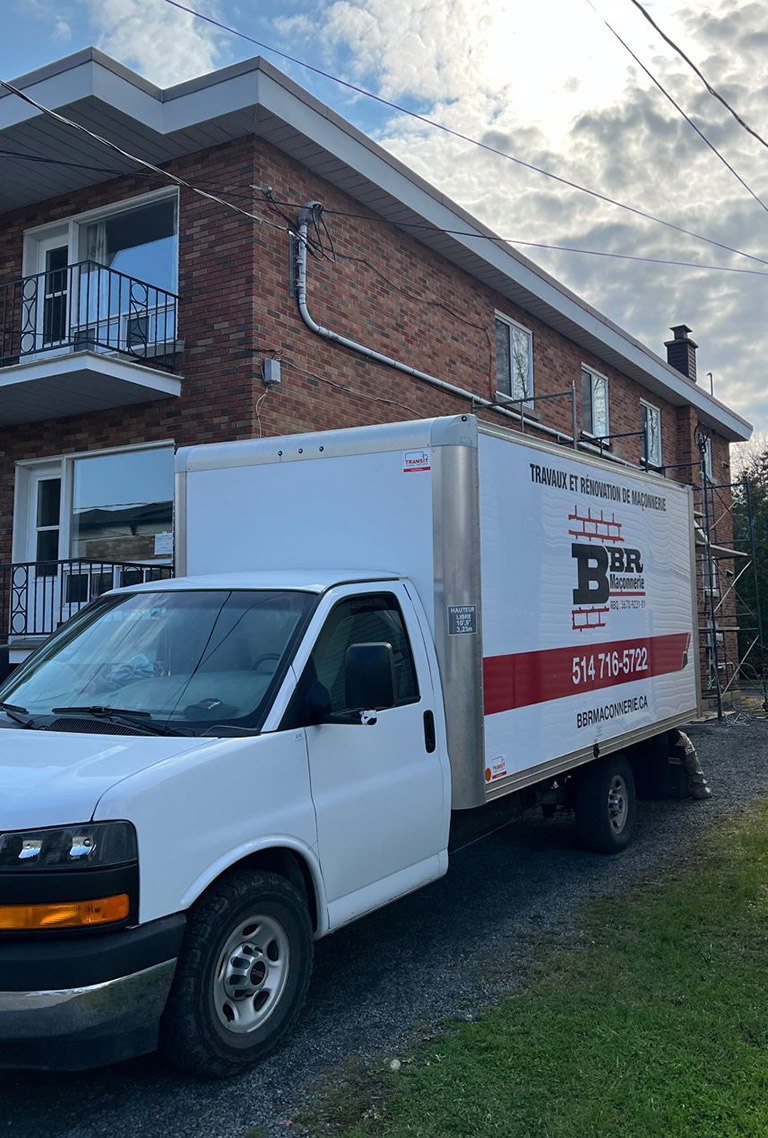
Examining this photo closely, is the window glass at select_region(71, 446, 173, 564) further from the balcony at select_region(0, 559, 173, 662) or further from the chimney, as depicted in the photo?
the chimney

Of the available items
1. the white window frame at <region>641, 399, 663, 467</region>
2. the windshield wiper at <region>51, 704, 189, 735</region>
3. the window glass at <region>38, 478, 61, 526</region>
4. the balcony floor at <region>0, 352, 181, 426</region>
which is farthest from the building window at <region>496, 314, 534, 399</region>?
the windshield wiper at <region>51, 704, 189, 735</region>

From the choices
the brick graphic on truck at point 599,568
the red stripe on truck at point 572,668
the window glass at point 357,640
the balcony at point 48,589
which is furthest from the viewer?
the balcony at point 48,589

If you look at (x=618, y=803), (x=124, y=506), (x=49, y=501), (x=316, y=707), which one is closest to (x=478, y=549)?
(x=316, y=707)

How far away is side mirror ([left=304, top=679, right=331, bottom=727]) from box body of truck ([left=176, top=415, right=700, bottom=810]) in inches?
40.6

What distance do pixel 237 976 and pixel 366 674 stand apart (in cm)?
127

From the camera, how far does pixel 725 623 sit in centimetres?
2397

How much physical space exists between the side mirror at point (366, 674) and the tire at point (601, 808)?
132 inches

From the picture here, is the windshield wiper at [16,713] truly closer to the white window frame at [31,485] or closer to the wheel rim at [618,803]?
the wheel rim at [618,803]

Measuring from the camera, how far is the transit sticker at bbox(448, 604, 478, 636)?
5.05 m

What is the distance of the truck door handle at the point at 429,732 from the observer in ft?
16.1

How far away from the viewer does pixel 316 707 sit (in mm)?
4164

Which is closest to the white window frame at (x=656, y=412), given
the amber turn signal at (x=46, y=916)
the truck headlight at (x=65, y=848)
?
the truck headlight at (x=65, y=848)

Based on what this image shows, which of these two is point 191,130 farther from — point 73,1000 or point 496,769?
point 73,1000

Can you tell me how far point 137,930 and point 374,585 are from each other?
6.81 ft
